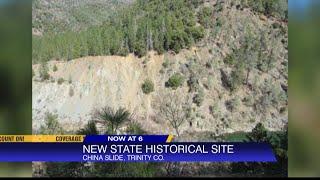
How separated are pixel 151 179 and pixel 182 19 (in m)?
3.00

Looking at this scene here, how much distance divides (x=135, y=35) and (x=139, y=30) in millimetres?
124

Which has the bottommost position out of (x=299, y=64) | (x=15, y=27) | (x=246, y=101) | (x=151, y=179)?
(x=151, y=179)

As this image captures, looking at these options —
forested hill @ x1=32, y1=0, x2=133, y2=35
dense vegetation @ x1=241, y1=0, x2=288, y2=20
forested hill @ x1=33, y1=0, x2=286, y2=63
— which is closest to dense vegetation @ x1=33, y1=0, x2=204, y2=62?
forested hill @ x1=33, y1=0, x2=286, y2=63

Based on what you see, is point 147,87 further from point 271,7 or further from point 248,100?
point 271,7

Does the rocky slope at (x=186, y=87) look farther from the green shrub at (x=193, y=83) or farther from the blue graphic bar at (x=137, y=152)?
the blue graphic bar at (x=137, y=152)

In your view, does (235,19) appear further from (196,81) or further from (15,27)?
(15,27)

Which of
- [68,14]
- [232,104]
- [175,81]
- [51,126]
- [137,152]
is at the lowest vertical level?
[137,152]

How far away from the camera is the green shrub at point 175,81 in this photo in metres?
10.5

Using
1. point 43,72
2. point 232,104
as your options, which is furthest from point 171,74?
point 43,72

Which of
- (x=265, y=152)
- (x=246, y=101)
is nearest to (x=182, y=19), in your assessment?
(x=246, y=101)

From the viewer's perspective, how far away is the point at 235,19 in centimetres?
1048

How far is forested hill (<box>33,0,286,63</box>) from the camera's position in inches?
412

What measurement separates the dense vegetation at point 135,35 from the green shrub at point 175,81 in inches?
19.2

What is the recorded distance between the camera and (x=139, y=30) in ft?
34.6
